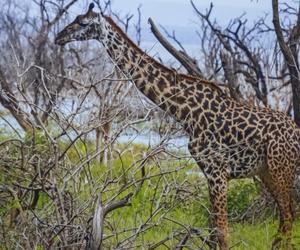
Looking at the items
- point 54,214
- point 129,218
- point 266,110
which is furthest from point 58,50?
point 54,214

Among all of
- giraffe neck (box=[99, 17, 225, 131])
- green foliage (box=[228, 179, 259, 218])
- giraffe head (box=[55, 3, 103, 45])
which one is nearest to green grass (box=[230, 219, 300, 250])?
green foliage (box=[228, 179, 259, 218])

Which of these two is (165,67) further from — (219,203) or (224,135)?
(219,203)

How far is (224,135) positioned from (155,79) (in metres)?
0.70

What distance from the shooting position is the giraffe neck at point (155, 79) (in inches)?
249

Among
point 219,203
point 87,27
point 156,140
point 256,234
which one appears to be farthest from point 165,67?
point 256,234

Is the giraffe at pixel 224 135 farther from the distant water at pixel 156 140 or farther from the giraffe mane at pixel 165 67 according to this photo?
the distant water at pixel 156 140

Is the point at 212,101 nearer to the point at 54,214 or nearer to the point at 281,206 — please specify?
the point at 281,206

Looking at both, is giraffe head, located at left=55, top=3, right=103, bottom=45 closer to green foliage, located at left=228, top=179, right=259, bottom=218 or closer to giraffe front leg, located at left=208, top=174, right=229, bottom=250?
giraffe front leg, located at left=208, top=174, right=229, bottom=250

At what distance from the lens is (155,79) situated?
6.48 m

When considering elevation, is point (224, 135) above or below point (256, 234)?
above

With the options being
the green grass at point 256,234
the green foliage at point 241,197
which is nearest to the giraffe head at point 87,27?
the green grass at point 256,234

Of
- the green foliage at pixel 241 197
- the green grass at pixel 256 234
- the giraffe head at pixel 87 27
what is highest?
the giraffe head at pixel 87 27

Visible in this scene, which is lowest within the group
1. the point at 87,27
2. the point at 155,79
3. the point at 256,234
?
the point at 256,234

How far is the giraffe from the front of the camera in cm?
620
